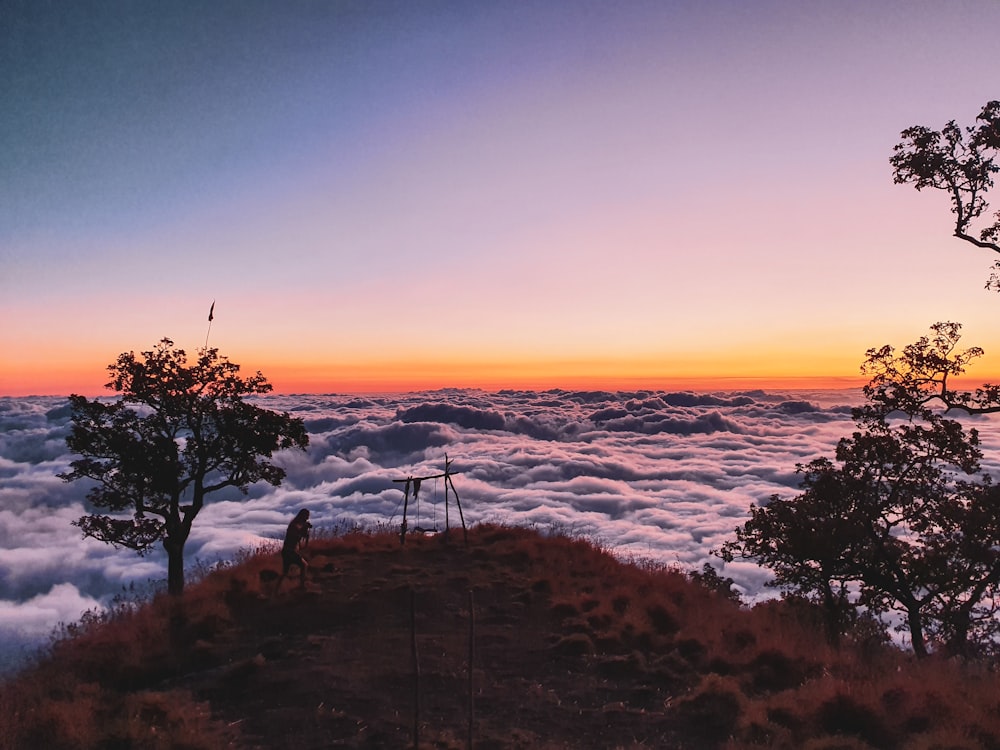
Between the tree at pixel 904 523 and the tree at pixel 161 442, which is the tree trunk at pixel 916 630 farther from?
the tree at pixel 161 442

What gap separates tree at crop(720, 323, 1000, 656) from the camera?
653 inches

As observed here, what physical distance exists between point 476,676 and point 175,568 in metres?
12.4

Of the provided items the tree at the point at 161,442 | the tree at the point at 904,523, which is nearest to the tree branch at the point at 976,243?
the tree at the point at 904,523

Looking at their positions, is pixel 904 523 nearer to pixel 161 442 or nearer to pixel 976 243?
pixel 976 243

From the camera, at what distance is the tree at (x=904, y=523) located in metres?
16.6

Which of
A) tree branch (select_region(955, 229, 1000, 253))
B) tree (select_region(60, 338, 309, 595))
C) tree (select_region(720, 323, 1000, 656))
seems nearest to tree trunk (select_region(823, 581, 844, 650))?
tree (select_region(720, 323, 1000, 656))

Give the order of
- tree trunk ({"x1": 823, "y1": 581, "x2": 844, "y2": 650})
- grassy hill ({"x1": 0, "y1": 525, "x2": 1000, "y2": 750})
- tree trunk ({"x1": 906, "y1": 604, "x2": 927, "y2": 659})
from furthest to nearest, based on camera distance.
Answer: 1. tree trunk ({"x1": 823, "y1": 581, "x2": 844, "y2": 650})
2. tree trunk ({"x1": 906, "y1": 604, "x2": 927, "y2": 659})
3. grassy hill ({"x1": 0, "y1": 525, "x2": 1000, "y2": 750})

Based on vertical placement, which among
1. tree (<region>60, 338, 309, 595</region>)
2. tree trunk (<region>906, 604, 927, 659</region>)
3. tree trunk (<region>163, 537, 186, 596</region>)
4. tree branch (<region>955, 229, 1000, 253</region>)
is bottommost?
tree trunk (<region>906, 604, 927, 659</region>)

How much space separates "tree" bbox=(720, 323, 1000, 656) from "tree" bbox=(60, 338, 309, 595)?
18754mm

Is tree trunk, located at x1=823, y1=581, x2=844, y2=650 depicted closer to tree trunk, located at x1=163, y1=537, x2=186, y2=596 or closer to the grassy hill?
the grassy hill

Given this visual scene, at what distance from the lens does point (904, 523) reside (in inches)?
728

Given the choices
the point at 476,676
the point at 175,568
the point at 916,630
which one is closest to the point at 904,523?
the point at 916,630

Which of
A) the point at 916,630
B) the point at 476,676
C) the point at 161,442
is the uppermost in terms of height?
the point at 161,442

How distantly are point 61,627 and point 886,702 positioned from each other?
1806cm
